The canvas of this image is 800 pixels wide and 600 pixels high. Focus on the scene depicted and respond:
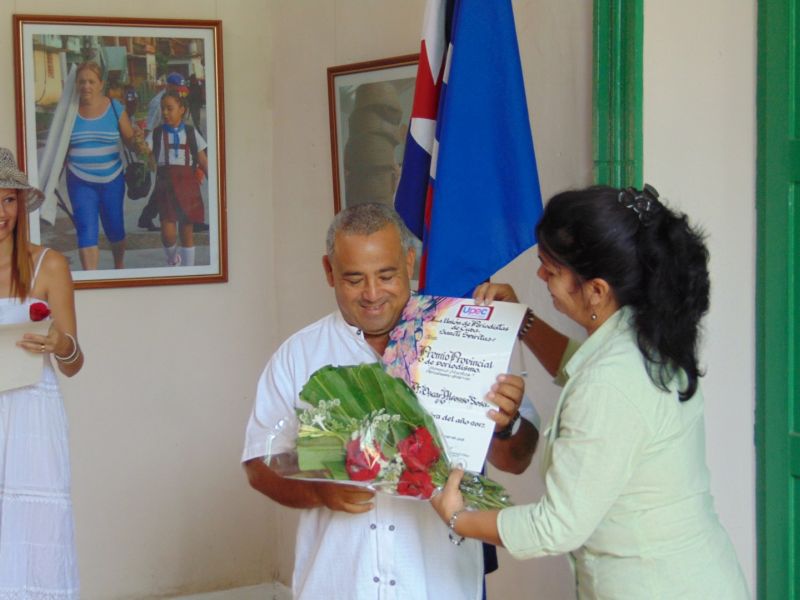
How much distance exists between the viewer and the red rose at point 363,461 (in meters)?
2.04

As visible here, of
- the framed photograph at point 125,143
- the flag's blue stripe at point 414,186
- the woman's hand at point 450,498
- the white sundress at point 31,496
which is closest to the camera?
the woman's hand at point 450,498

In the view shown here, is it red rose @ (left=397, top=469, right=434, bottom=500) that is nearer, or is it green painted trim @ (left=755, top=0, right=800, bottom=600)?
red rose @ (left=397, top=469, right=434, bottom=500)

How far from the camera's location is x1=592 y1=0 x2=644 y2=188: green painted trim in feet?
9.16

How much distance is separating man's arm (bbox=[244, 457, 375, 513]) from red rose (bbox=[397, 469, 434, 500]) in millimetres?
161

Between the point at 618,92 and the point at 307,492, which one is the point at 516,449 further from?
the point at 618,92

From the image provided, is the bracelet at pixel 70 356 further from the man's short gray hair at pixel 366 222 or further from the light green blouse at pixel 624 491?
the light green blouse at pixel 624 491

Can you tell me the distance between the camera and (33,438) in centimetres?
352

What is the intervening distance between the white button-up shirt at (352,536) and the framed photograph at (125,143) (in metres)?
2.49

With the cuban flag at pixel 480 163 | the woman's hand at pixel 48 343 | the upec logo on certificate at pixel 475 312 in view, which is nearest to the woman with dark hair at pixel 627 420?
the upec logo on certificate at pixel 475 312

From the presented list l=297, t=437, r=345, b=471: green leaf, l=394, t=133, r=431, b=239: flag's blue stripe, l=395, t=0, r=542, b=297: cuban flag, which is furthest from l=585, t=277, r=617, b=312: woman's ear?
l=394, t=133, r=431, b=239: flag's blue stripe

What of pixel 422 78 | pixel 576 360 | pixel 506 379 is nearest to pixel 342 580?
pixel 506 379

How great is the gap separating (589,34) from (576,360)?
4.31 feet

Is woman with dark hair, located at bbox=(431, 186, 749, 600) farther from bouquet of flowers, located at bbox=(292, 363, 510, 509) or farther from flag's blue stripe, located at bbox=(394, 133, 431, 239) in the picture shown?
flag's blue stripe, located at bbox=(394, 133, 431, 239)

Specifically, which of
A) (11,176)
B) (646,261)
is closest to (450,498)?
(646,261)
